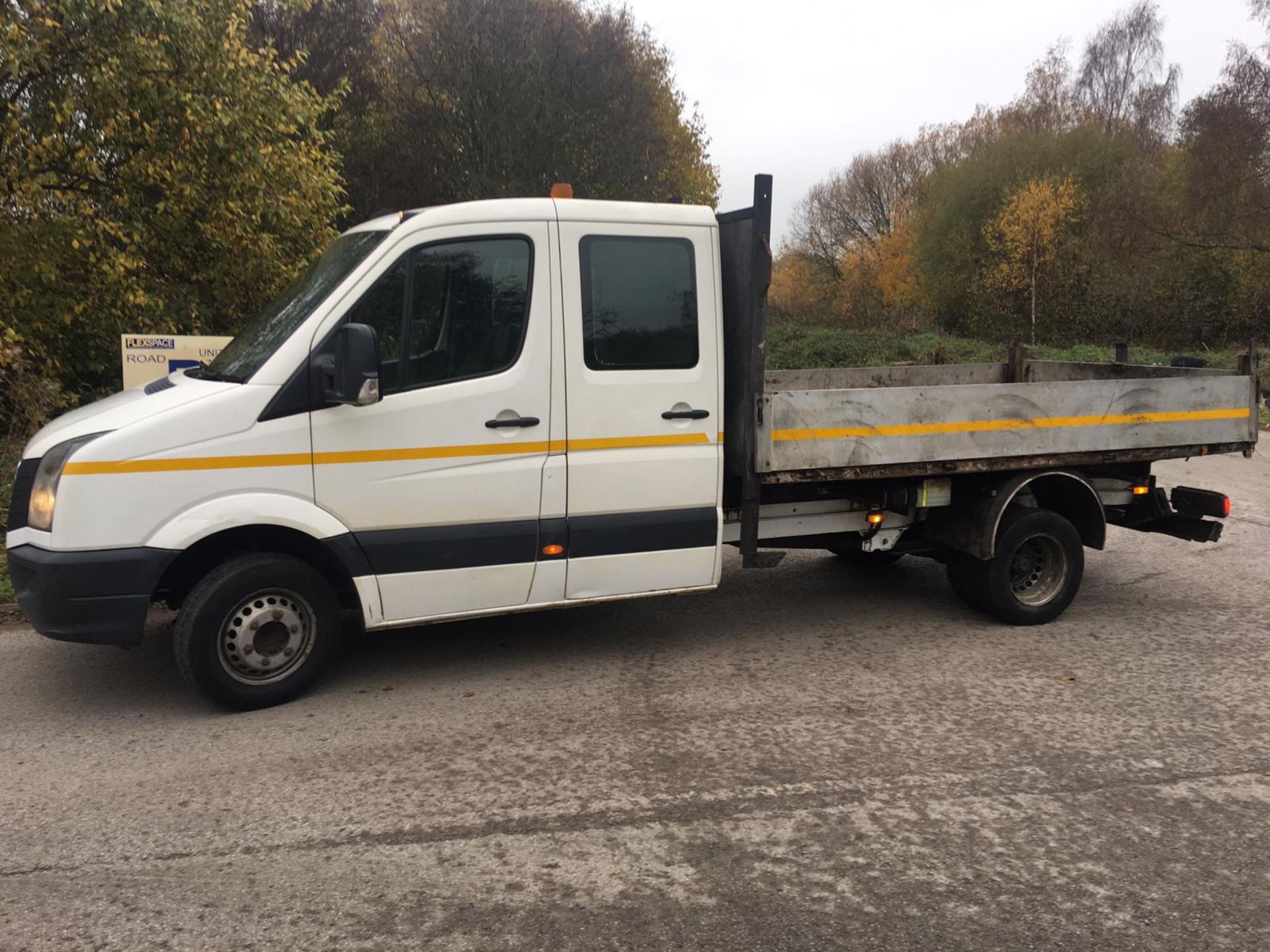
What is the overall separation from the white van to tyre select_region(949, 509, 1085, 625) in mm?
613

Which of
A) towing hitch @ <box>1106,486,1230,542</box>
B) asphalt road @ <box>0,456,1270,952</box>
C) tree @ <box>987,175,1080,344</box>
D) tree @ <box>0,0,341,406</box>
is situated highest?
tree @ <box>987,175,1080,344</box>

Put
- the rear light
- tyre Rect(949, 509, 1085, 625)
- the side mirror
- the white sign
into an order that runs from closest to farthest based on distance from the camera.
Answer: the side mirror < tyre Rect(949, 509, 1085, 625) < the rear light < the white sign

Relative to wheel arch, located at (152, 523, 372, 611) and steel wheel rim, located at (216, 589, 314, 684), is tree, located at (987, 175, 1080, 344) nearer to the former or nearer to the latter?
wheel arch, located at (152, 523, 372, 611)

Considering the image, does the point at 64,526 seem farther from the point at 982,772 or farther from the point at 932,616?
the point at 932,616

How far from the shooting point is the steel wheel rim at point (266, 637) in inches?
195

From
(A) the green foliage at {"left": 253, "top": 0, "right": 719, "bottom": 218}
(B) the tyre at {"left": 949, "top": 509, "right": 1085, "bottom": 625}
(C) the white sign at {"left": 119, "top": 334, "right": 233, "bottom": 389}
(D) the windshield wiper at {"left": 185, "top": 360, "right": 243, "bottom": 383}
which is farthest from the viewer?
(A) the green foliage at {"left": 253, "top": 0, "right": 719, "bottom": 218}

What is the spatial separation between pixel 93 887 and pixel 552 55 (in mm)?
27796

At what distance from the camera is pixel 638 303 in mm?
5574

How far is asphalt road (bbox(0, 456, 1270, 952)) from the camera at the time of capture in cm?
333

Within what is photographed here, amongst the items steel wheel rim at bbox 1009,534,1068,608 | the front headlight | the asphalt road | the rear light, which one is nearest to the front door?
the asphalt road

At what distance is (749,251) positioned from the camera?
224 inches

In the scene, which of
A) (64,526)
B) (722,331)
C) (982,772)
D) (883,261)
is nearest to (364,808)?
(64,526)

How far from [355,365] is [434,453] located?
0.62 m

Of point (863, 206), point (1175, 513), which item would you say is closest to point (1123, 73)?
point (863, 206)
